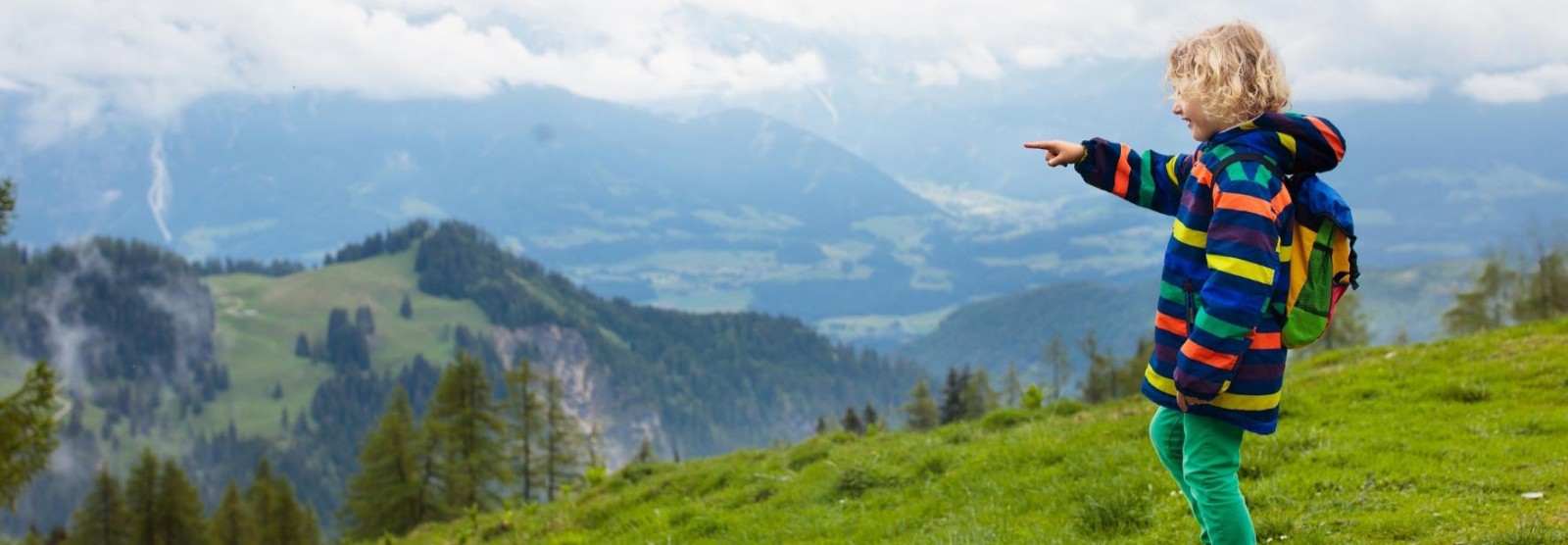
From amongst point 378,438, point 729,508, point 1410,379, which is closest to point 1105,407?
point 1410,379

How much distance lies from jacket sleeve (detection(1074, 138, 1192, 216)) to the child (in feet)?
1.12

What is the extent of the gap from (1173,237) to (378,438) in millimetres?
56708

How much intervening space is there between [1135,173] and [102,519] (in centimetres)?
7323

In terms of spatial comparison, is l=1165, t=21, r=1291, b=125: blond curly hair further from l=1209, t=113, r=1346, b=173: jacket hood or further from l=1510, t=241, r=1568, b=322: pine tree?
l=1510, t=241, r=1568, b=322: pine tree

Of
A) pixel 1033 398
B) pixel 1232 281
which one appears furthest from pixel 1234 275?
pixel 1033 398

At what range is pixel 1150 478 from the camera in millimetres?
10203

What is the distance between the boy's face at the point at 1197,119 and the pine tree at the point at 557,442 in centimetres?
5471

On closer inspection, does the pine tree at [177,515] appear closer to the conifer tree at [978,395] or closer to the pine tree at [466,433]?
the pine tree at [466,433]

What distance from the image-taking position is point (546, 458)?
193 ft

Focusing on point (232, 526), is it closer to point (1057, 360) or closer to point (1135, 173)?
point (1057, 360)

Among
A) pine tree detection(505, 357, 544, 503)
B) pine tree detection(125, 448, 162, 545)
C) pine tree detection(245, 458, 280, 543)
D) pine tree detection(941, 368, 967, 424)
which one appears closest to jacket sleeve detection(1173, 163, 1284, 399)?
pine tree detection(505, 357, 544, 503)

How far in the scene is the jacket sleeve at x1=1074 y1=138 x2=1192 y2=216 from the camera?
6656 millimetres

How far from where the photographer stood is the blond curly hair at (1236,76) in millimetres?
5695

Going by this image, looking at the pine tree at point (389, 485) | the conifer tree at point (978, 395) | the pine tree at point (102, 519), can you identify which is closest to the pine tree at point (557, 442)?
the pine tree at point (389, 485)
